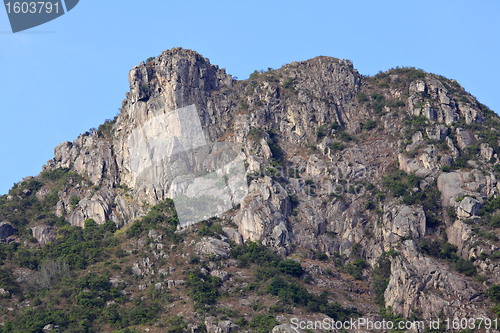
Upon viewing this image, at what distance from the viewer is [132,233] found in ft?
328

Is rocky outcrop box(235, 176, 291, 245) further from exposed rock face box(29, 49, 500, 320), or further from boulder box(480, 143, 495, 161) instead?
boulder box(480, 143, 495, 161)

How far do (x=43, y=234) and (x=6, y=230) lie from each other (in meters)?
5.91

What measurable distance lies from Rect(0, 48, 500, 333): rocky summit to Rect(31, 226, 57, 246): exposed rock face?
9.2 inches

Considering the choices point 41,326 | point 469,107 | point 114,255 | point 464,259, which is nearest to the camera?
point 41,326

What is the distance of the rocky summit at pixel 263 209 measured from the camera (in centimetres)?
8394

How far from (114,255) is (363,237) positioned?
125 ft

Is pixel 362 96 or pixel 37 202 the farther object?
pixel 362 96

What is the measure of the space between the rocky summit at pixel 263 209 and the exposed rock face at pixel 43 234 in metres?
0.23

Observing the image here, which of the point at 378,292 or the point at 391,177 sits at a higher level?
the point at 391,177

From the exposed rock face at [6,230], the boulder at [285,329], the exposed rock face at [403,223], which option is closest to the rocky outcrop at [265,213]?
the exposed rock face at [403,223]

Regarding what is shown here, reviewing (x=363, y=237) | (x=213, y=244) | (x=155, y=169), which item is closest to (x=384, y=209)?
(x=363, y=237)

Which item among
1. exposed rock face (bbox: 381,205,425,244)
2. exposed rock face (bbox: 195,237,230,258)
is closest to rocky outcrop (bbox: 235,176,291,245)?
exposed rock face (bbox: 195,237,230,258)

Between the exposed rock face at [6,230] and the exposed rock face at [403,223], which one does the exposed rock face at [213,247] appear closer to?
the exposed rock face at [403,223]

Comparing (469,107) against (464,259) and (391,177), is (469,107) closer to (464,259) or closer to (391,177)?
(391,177)
